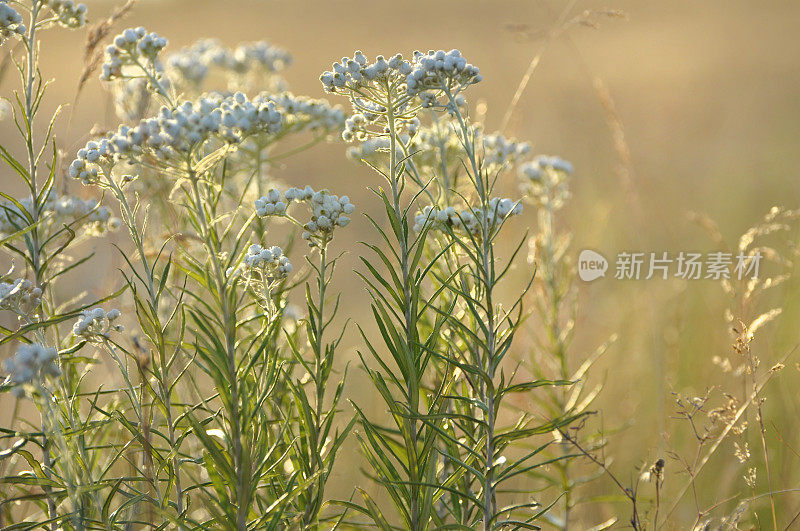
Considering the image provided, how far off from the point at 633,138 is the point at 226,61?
5558 millimetres

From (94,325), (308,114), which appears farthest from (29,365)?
(308,114)

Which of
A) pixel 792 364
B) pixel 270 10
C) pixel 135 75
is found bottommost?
pixel 792 364

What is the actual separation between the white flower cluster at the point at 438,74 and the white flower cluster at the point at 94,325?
0.94 meters

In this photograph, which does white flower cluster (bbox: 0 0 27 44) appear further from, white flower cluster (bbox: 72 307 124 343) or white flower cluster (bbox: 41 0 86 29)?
white flower cluster (bbox: 72 307 124 343)

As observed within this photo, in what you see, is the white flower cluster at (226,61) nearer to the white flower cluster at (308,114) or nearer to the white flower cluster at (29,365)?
the white flower cluster at (308,114)

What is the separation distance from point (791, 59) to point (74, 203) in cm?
995

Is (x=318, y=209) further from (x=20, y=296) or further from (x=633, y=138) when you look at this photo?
(x=633, y=138)

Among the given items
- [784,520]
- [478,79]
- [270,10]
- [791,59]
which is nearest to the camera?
[478,79]

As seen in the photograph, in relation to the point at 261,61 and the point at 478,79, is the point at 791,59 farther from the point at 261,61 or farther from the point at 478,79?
the point at 478,79

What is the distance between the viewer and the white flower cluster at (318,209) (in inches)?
65.5

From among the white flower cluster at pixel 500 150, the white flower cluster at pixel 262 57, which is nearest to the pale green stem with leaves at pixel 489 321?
the white flower cluster at pixel 500 150

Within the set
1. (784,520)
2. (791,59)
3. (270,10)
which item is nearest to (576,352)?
(784,520)

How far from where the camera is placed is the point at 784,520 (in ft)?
8.59

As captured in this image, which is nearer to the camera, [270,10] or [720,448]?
[720,448]
